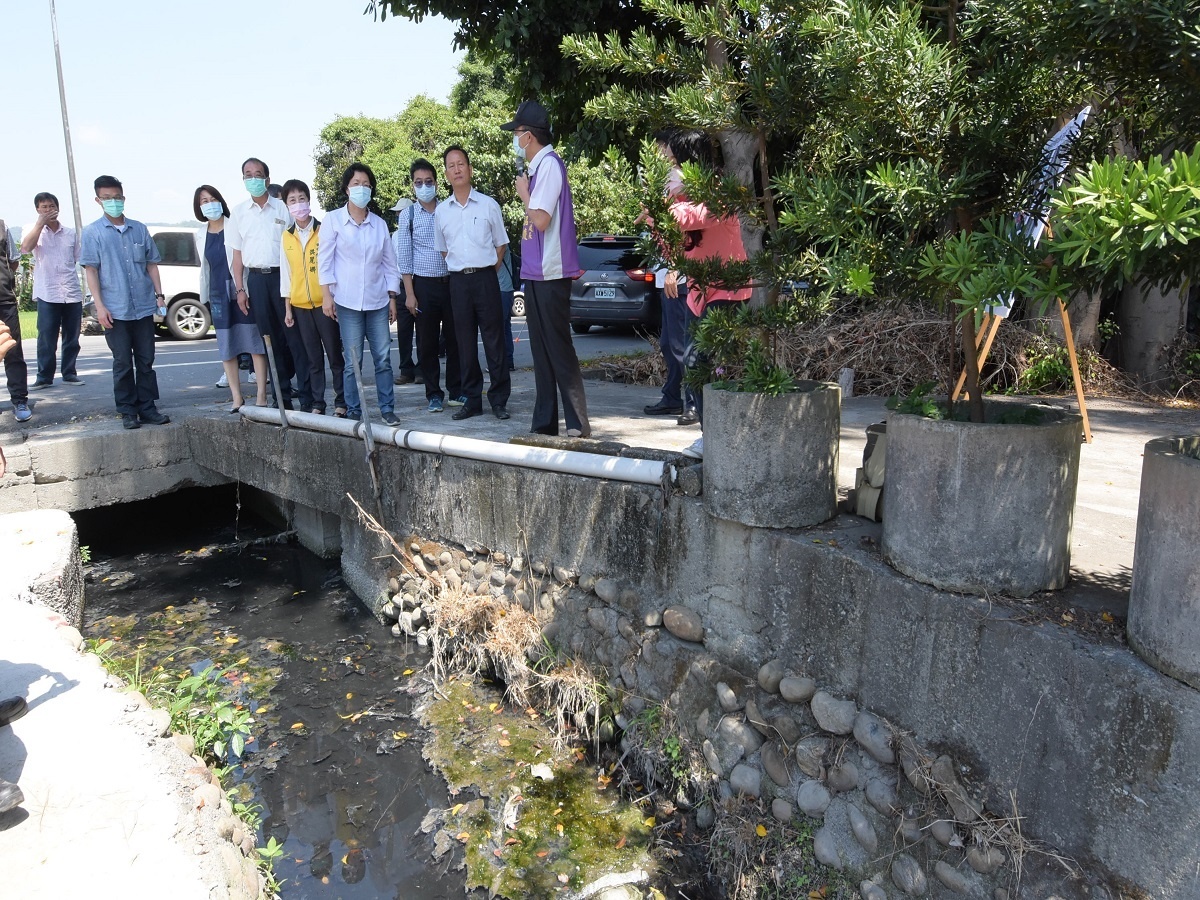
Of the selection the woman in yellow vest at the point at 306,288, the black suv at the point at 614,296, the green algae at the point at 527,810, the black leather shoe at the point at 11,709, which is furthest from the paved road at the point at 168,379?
the black leather shoe at the point at 11,709

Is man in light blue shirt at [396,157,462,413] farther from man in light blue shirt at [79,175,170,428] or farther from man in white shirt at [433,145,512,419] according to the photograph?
man in light blue shirt at [79,175,170,428]

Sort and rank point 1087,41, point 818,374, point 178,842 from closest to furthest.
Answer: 1. point 1087,41
2. point 178,842
3. point 818,374

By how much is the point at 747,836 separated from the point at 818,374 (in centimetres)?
455

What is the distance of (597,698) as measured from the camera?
14.6 ft

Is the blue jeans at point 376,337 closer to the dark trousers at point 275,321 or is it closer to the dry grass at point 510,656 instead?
the dark trousers at point 275,321

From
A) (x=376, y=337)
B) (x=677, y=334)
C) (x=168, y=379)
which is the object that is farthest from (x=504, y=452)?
(x=168, y=379)

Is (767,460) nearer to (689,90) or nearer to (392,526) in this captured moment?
(689,90)

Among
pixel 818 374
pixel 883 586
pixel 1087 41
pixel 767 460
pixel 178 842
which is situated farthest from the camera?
pixel 818 374

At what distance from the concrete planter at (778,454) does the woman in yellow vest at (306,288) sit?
3769 millimetres

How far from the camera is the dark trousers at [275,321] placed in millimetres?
6938

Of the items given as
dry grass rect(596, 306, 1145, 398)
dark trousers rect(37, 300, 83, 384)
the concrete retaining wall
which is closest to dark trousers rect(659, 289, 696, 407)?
dry grass rect(596, 306, 1145, 398)

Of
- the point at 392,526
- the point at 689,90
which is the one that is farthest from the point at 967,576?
the point at 392,526

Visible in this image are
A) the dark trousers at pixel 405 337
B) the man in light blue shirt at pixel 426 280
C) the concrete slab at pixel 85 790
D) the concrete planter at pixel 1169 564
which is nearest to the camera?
the concrete planter at pixel 1169 564

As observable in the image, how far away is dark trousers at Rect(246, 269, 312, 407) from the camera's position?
22.8 feet
